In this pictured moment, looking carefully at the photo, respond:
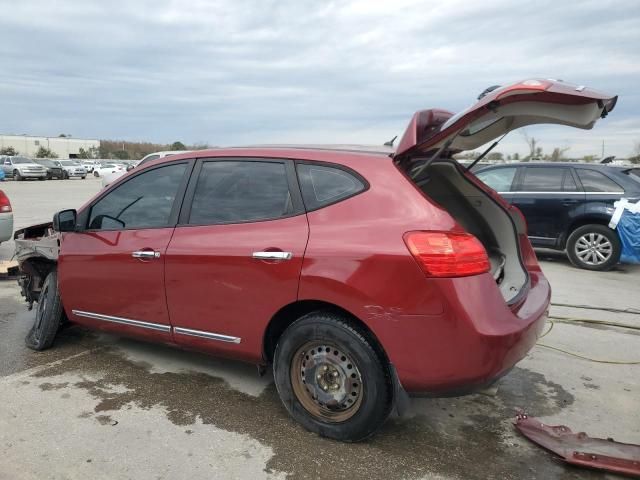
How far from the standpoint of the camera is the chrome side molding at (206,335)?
3320 mm

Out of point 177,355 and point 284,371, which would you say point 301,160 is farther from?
point 177,355

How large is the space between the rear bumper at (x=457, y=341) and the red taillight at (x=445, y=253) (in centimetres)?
5

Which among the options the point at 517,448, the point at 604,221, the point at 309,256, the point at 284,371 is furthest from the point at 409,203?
the point at 604,221

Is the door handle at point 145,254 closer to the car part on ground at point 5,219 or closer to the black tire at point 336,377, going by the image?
the black tire at point 336,377

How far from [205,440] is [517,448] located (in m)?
1.78

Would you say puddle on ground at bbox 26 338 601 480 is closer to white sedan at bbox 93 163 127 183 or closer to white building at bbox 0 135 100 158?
white sedan at bbox 93 163 127 183

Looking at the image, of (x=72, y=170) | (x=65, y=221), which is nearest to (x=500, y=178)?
(x=65, y=221)

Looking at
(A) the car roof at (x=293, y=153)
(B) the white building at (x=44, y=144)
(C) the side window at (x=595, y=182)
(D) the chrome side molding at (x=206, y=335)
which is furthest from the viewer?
(B) the white building at (x=44, y=144)

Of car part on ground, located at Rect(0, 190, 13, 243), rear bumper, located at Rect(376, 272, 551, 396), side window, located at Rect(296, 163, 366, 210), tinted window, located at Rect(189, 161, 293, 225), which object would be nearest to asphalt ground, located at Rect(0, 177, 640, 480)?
rear bumper, located at Rect(376, 272, 551, 396)

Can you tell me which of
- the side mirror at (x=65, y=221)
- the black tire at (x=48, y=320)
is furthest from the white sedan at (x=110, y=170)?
the side mirror at (x=65, y=221)

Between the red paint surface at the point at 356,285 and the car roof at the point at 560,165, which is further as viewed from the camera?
the car roof at the point at 560,165

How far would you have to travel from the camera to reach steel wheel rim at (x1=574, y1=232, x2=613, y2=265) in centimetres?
812

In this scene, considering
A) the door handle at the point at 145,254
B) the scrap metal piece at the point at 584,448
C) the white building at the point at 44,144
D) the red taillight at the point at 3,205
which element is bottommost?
the scrap metal piece at the point at 584,448

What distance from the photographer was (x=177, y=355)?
14.0 feet
